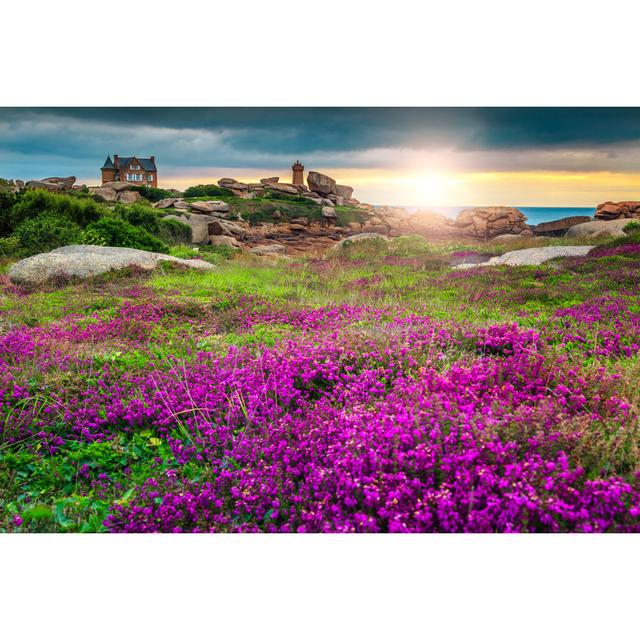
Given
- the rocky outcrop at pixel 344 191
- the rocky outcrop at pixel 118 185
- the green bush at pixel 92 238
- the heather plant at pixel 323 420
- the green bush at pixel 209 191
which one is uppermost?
the rocky outcrop at pixel 118 185

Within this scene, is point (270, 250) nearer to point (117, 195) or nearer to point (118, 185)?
point (117, 195)

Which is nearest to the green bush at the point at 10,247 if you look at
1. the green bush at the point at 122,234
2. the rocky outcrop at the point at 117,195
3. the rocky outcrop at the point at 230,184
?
the green bush at the point at 122,234

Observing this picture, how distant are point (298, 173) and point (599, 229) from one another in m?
7.28

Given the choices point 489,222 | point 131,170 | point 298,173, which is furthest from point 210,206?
point 489,222

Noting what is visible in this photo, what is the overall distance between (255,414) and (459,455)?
1.72 meters

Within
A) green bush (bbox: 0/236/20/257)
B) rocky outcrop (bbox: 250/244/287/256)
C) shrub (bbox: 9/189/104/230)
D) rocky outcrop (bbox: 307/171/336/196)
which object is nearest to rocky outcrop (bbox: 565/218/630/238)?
rocky outcrop (bbox: 307/171/336/196)

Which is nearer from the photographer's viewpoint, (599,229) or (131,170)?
(131,170)

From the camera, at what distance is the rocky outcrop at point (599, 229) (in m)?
11.7

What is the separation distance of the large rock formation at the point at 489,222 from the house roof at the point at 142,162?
7.65 meters

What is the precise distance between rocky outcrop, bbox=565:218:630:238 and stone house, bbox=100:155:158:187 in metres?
9.85

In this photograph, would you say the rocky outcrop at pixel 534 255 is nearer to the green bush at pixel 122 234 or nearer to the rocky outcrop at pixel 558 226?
the rocky outcrop at pixel 558 226

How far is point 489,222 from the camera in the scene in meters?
14.8

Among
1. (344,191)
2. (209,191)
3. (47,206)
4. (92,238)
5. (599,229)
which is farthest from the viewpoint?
(47,206)

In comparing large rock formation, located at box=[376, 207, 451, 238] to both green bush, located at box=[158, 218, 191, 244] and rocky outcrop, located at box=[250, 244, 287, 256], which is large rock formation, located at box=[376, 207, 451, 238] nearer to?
rocky outcrop, located at box=[250, 244, 287, 256]
